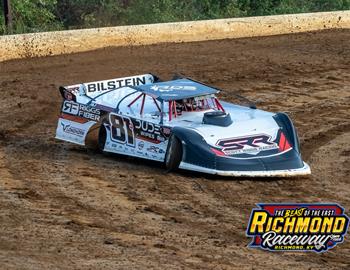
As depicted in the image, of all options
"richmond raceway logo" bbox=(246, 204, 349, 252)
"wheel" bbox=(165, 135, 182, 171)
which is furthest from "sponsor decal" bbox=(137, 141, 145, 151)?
"richmond raceway logo" bbox=(246, 204, 349, 252)

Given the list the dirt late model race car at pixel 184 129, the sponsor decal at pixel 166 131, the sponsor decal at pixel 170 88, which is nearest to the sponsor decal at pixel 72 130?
the dirt late model race car at pixel 184 129

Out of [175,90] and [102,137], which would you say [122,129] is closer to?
[102,137]

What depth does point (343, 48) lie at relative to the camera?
89.2 ft

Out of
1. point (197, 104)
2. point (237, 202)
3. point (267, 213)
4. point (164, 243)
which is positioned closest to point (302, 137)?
point (197, 104)

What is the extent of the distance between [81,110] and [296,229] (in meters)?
6.51

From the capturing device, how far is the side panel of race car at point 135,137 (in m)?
15.4

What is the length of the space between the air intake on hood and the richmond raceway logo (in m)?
2.57

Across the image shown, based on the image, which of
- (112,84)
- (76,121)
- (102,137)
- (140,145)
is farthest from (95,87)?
(140,145)

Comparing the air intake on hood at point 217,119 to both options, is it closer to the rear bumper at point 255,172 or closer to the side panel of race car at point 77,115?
the rear bumper at point 255,172

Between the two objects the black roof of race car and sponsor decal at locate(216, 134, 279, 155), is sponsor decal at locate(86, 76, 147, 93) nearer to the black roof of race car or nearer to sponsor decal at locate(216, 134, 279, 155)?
the black roof of race car

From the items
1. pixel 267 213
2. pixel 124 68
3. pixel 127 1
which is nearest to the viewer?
pixel 267 213

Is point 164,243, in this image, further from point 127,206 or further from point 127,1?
point 127,1

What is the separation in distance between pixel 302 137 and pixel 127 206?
5.33 m

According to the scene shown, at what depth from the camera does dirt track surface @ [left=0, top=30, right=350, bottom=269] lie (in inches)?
449
